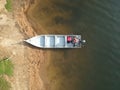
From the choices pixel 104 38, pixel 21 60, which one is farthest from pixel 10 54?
pixel 104 38

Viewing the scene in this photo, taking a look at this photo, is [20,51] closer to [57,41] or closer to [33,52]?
[33,52]

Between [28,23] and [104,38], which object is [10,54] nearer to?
[28,23]

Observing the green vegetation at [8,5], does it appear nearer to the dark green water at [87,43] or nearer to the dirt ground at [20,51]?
the dirt ground at [20,51]

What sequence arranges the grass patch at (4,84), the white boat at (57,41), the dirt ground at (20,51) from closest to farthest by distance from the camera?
the grass patch at (4,84) < the dirt ground at (20,51) < the white boat at (57,41)

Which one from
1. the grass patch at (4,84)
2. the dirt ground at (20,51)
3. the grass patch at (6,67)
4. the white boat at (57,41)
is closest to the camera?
the grass patch at (4,84)

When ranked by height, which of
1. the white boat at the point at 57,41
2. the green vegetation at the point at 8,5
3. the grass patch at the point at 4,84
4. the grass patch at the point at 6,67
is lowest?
the grass patch at the point at 4,84

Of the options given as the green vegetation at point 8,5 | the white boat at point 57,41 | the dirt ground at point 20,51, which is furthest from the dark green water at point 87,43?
the green vegetation at point 8,5
